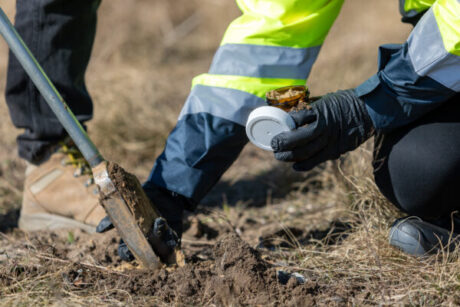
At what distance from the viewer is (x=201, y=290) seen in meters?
1.42

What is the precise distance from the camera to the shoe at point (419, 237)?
164 cm

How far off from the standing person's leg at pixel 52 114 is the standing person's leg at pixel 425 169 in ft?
3.95

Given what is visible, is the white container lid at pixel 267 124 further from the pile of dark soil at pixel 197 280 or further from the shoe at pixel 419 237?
the shoe at pixel 419 237

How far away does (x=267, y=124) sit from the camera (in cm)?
144

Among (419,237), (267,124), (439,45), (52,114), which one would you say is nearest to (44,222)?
(52,114)

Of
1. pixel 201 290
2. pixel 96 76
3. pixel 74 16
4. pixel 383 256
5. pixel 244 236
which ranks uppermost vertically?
pixel 74 16

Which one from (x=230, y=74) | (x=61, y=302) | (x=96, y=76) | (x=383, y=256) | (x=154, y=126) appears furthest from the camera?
(x=96, y=76)

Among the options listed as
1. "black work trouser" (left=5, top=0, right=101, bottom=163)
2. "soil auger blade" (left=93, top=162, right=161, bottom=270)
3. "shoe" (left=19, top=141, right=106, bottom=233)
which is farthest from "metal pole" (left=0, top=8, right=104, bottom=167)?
"shoe" (left=19, top=141, right=106, bottom=233)

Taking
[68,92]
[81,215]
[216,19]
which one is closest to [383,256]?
[81,215]

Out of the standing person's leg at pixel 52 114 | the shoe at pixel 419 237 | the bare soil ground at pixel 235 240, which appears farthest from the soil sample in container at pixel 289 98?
the standing person's leg at pixel 52 114

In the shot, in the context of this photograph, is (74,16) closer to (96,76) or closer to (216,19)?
(96,76)

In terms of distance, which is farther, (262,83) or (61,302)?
(262,83)

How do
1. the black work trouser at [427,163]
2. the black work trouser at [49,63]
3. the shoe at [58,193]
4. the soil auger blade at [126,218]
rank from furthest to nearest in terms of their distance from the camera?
the shoe at [58,193] < the black work trouser at [49,63] < the black work trouser at [427,163] < the soil auger blade at [126,218]

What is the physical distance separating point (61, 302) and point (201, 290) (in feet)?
1.27
